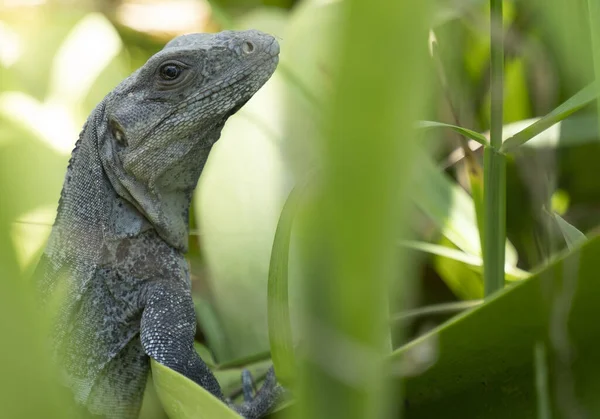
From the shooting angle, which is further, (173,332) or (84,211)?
(84,211)

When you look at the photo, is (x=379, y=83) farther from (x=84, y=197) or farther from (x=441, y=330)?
(x=84, y=197)

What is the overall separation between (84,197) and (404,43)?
121cm

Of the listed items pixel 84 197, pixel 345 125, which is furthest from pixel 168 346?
pixel 345 125

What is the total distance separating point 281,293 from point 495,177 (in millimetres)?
348

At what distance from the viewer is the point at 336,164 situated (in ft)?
1.22

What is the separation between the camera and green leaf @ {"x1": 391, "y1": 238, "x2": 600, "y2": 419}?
800 millimetres

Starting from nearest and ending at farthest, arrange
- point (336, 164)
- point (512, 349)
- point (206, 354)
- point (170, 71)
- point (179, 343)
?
1. point (336, 164)
2. point (512, 349)
3. point (179, 343)
4. point (170, 71)
5. point (206, 354)

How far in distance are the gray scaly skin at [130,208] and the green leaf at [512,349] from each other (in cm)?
62

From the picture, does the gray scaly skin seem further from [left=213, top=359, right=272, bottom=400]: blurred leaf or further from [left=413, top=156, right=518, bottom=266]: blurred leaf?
[left=413, top=156, right=518, bottom=266]: blurred leaf

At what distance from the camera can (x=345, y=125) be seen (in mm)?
365

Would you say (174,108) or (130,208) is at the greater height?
(174,108)

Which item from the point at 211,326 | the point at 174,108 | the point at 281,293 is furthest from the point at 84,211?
the point at 281,293

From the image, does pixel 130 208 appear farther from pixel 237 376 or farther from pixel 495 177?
pixel 495 177

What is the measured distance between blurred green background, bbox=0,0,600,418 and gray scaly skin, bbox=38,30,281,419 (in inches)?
4.2
